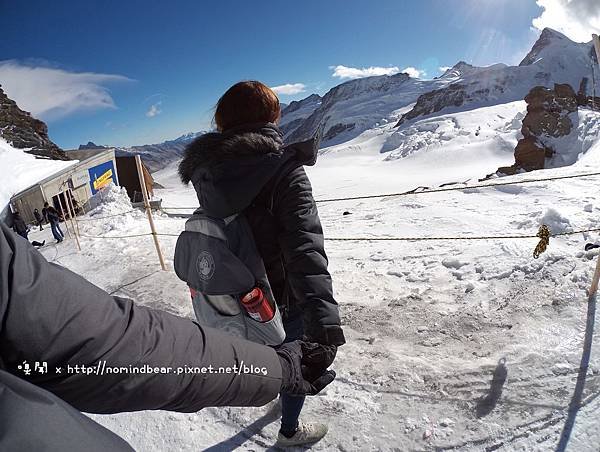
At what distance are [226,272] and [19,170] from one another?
31617 mm

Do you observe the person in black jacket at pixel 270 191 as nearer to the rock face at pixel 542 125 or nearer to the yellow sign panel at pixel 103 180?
the yellow sign panel at pixel 103 180

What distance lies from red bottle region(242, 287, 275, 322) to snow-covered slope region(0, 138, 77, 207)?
25579mm

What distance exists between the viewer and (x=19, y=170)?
25.8 metres

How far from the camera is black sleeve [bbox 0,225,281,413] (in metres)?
0.90

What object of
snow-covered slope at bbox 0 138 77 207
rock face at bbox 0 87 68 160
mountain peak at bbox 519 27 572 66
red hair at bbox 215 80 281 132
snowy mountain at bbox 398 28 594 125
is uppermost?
mountain peak at bbox 519 27 572 66

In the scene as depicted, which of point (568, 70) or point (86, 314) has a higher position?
point (568, 70)

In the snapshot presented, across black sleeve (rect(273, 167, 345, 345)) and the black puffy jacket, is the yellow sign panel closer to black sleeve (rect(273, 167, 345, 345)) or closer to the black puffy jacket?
the black puffy jacket

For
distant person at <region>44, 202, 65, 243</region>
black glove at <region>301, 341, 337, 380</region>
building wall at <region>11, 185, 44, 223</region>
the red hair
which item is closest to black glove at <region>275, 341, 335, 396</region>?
black glove at <region>301, 341, 337, 380</region>

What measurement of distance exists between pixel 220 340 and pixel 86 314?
0.43 metres

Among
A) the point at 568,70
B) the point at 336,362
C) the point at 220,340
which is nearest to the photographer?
the point at 220,340

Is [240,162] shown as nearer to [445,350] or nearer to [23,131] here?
[445,350]

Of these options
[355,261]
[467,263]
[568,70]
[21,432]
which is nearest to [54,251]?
[355,261]

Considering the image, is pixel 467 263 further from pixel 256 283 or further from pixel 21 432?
pixel 21 432

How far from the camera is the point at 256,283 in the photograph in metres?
1.84
